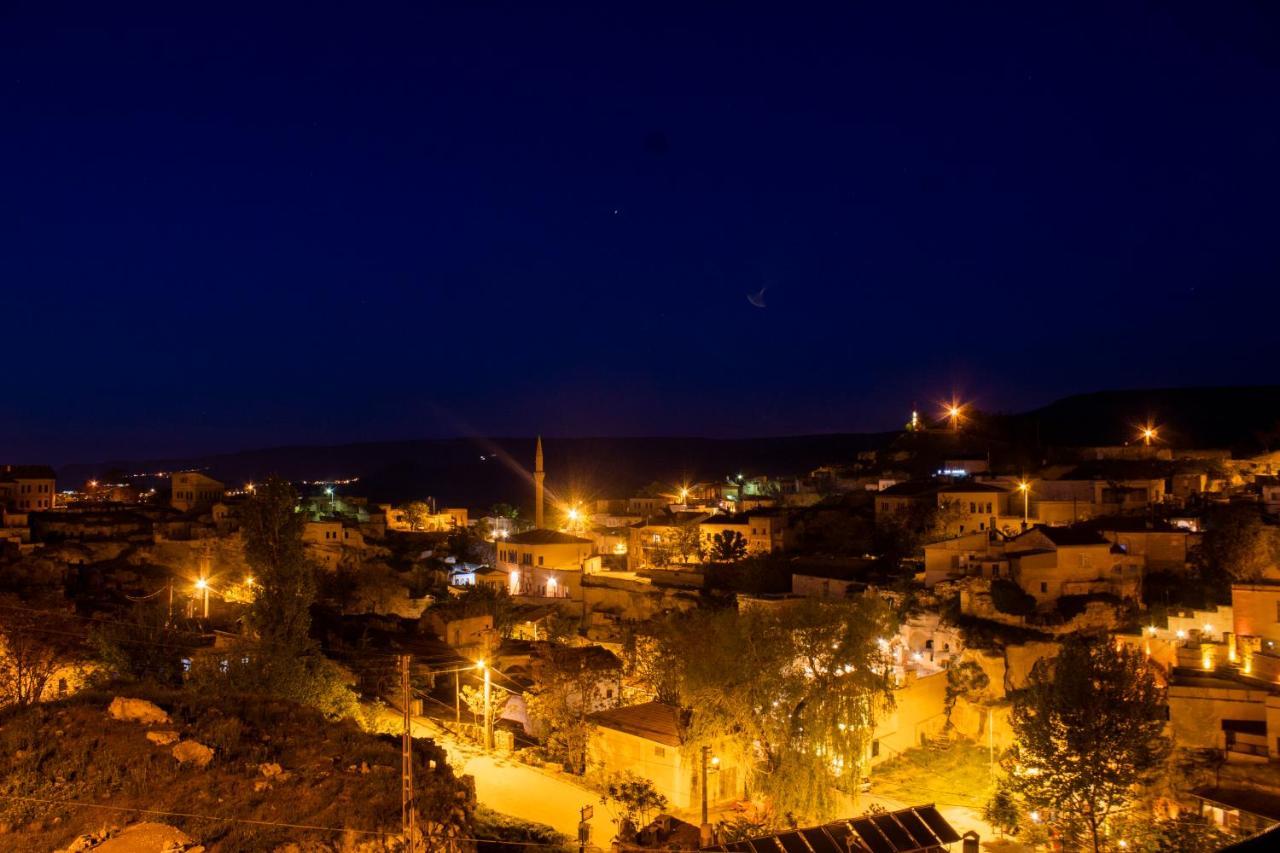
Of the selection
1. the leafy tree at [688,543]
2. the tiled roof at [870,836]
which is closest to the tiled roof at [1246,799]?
the tiled roof at [870,836]

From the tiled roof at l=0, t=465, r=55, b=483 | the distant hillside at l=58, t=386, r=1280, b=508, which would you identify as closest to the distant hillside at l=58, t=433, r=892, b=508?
the distant hillside at l=58, t=386, r=1280, b=508

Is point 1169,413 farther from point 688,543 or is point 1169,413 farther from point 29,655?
point 29,655

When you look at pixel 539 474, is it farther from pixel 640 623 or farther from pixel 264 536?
pixel 264 536

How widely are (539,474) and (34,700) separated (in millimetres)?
34970

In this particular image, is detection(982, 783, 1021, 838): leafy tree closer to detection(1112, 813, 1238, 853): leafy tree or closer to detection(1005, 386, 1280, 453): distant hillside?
detection(1112, 813, 1238, 853): leafy tree

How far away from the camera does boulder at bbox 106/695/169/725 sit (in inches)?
542

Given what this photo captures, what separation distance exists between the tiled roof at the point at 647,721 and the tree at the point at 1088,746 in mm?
6468

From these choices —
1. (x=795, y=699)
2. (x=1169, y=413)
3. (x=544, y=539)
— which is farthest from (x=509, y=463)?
(x=795, y=699)

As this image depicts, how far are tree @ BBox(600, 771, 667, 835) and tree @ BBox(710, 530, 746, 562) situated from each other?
18.4m

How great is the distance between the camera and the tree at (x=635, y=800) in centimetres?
1530

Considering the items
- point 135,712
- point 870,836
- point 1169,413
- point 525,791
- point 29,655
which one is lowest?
point 525,791

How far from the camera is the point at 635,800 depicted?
50.4 feet

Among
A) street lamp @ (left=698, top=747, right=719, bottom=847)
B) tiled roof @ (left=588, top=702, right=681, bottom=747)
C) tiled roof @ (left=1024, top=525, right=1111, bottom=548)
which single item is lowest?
street lamp @ (left=698, top=747, right=719, bottom=847)

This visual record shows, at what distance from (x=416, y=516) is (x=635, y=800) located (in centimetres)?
3925
